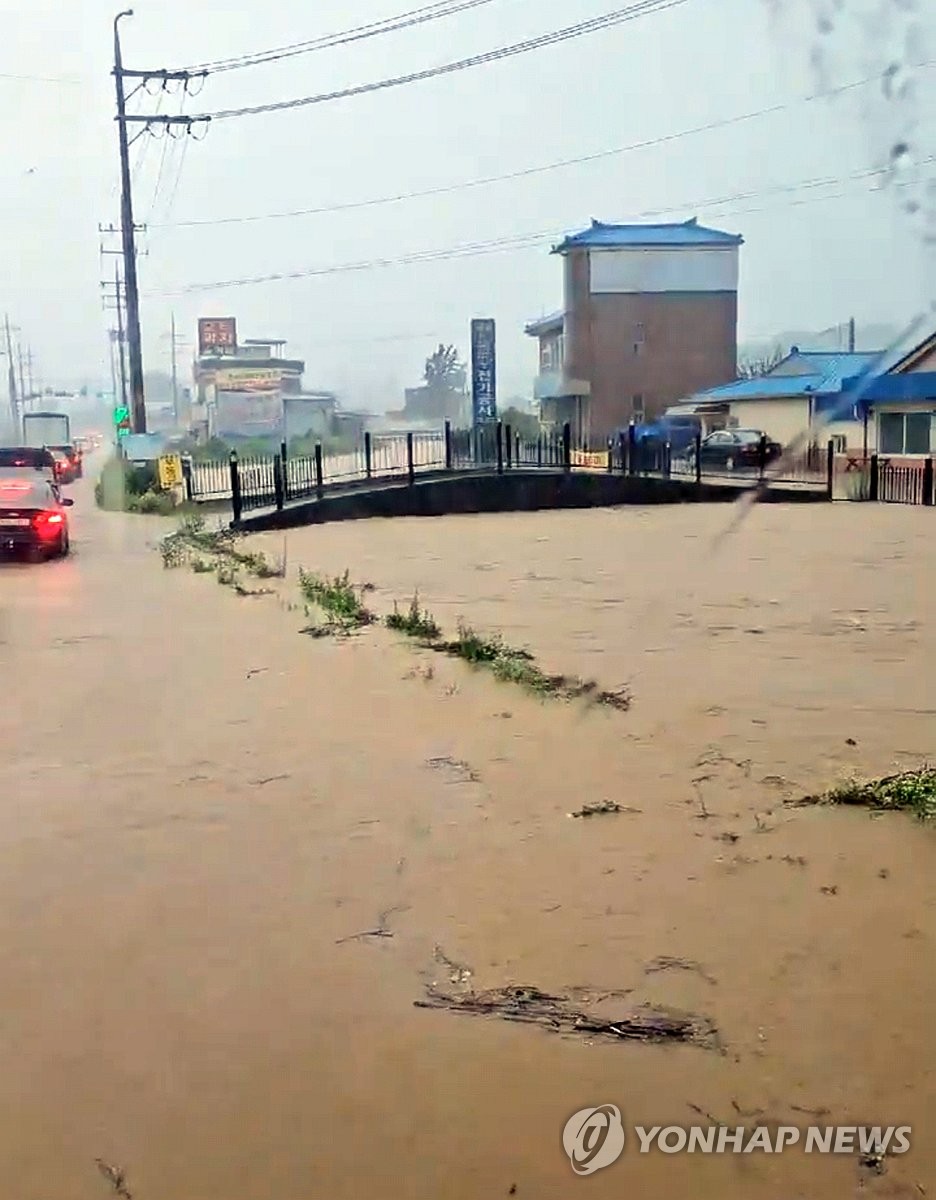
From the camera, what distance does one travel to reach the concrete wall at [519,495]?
29.8m

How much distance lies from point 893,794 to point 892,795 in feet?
0.05

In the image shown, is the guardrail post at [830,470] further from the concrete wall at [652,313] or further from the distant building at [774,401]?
the concrete wall at [652,313]

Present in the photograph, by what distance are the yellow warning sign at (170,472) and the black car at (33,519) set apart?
27.1 feet

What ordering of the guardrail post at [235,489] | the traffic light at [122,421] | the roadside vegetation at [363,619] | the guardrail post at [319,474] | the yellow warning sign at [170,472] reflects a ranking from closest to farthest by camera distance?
the roadside vegetation at [363,619]
the guardrail post at [235,489]
the guardrail post at [319,474]
the yellow warning sign at [170,472]
the traffic light at [122,421]

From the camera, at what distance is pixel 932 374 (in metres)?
23.6

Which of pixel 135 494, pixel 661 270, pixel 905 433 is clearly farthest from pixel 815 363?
pixel 135 494

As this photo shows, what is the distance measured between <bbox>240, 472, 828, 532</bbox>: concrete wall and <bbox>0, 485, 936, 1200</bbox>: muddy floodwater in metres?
17.4

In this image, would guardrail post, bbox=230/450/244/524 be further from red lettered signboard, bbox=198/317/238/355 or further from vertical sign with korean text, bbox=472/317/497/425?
red lettered signboard, bbox=198/317/238/355

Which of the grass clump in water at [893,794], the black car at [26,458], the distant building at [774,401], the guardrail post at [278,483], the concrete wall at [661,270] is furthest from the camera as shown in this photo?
the black car at [26,458]

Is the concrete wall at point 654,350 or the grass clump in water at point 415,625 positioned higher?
the concrete wall at point 654,350

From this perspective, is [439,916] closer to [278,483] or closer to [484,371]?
[278,483]

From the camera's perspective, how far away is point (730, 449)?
30.0 m

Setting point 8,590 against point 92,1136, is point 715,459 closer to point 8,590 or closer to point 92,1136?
point 8,590

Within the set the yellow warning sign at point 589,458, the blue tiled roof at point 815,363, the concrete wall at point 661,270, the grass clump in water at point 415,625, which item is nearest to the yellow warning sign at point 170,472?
the yellow warning sign at point 589,458
